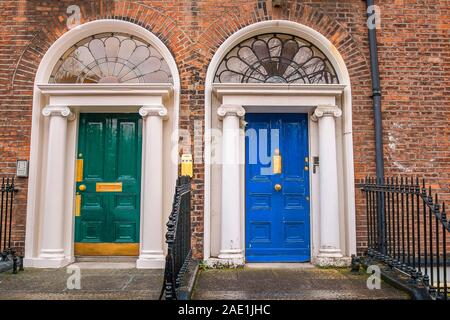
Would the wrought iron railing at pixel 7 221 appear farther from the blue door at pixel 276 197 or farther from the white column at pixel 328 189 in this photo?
the white column at pixel 328 189

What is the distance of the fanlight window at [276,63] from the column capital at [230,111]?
0.60 metres

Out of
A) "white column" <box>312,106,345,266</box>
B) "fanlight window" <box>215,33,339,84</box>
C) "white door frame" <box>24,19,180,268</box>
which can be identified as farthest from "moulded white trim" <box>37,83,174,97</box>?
"white column" <box>312,106,345,266</box>

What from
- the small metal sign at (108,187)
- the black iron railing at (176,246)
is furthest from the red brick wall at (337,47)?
the small metal sign at (108,187)

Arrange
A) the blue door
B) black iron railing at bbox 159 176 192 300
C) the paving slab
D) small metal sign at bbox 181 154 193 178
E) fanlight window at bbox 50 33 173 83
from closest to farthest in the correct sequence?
black iron railing at bbox 159 176 192 300
the paving slab
small metal sign at bbox 181 154 193 178
the blue door
fanlight window at bbox 50 33 173 83

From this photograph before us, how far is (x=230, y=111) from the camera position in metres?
5.65

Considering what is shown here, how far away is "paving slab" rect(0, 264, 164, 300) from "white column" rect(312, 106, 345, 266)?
245 centimetres

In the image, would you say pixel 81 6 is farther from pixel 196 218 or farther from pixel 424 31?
pixel 424 31

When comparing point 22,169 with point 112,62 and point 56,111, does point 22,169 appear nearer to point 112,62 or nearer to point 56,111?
point 56,111

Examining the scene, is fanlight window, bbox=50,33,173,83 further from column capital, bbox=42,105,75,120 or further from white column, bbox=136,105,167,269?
white column, bbox=136,105,167,269

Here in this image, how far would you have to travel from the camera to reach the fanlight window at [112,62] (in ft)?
19.7

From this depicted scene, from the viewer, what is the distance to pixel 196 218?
18.4ft

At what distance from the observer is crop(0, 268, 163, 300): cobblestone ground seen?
4105 millimetres

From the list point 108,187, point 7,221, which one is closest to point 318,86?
point 108,187

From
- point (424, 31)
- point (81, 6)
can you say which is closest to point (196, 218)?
point (81, 6)
